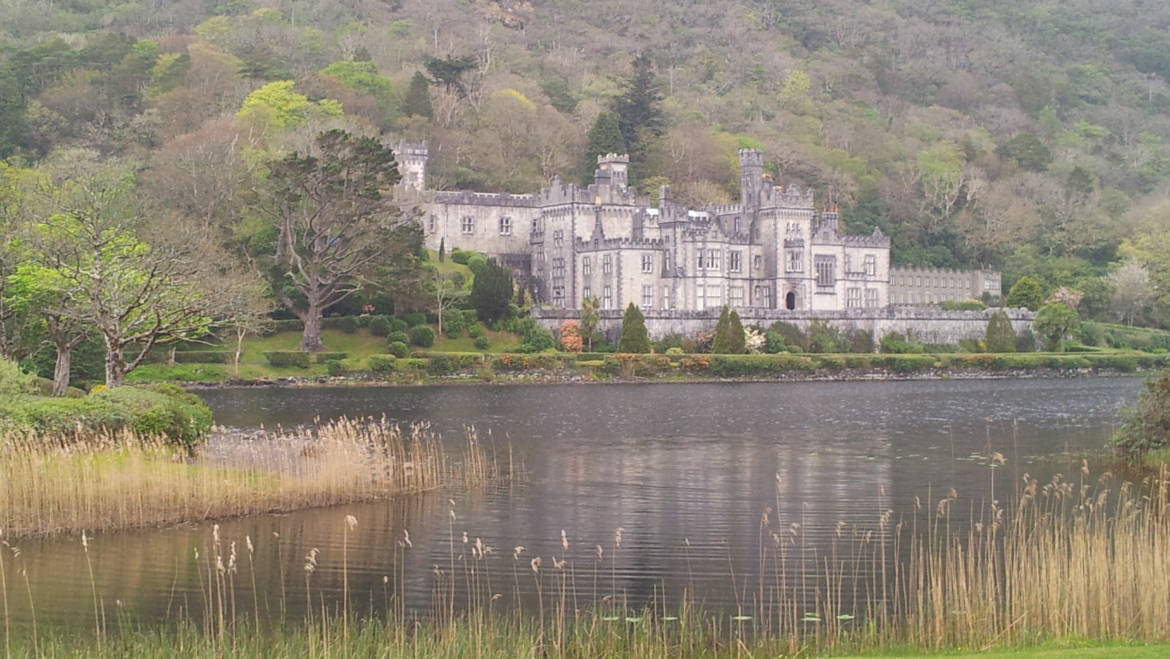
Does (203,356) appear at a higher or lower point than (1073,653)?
higher

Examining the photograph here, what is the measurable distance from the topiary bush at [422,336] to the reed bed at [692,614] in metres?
55.7

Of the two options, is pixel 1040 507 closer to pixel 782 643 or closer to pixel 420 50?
pixel 782 643

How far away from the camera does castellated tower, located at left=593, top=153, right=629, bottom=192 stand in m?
99.4

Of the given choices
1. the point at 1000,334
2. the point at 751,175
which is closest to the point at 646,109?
the point at 751,175

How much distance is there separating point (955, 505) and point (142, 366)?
48.6m

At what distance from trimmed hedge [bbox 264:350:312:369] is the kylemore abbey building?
2146 centimetres

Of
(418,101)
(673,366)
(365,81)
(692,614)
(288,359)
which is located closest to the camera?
(692,614)

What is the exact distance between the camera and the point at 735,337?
86562 millimetres

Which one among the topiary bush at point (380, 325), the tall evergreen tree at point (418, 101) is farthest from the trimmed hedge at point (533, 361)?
the tall evergreen tree at point (418, 101)

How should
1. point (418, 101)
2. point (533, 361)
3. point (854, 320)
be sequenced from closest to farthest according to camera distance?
point (533, 361)
point (854, 320)
point (418, 101)

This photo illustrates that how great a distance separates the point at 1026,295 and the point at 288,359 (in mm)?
53871

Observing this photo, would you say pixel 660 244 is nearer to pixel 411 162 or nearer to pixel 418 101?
pixel 411 162

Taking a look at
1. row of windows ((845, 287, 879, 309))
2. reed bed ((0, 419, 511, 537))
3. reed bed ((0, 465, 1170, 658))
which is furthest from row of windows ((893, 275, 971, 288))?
reed bed ((0, 465, 1170, 658))

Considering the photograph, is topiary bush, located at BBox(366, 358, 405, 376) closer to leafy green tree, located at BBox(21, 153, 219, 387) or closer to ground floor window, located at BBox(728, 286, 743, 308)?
leafy green tree, located at BBox(21, 153, 219, 387)
